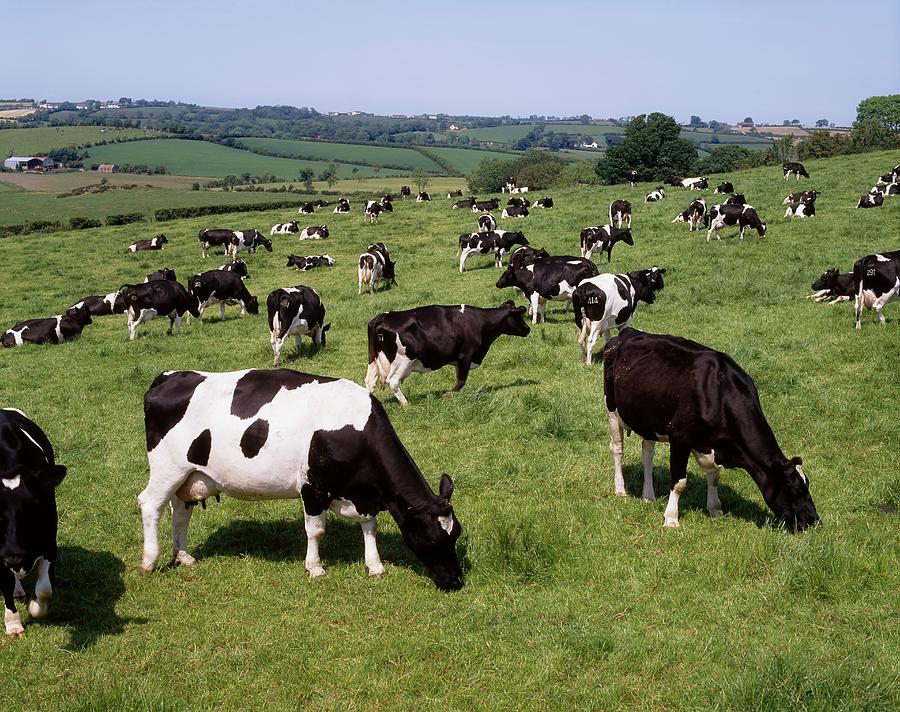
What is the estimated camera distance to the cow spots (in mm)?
8023

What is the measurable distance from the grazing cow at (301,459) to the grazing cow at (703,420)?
9.12ft

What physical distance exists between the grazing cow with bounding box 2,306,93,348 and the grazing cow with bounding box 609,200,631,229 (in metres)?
22.6

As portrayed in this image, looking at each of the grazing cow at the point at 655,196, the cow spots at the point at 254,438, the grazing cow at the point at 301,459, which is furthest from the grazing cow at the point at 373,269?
the grazing cow at the point at 655,196

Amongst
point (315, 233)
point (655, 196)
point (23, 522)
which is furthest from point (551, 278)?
point (655, 196)

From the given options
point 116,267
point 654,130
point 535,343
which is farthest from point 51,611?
point 654,130

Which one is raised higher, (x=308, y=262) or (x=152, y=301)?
(x=308, y=262)

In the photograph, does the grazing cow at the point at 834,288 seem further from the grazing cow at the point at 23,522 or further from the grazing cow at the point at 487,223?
the grazing cow at the point at 23,522

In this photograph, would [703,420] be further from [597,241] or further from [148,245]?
[148,245]

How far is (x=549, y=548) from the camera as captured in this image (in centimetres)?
830

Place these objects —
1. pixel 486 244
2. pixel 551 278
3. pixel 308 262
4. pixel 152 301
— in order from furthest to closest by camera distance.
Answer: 1. pixel 308 262
2. pixel 486 244
3. pixel 152 301
4. pixel 551 278

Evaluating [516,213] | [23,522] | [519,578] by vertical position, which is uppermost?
[516,213]

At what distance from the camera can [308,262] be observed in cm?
3419

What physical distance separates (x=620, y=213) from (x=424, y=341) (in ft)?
77.5

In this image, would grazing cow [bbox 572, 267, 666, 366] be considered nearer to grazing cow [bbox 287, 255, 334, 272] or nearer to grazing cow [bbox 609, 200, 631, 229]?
grazing cow [bbox 609, 200, 631, 229]
